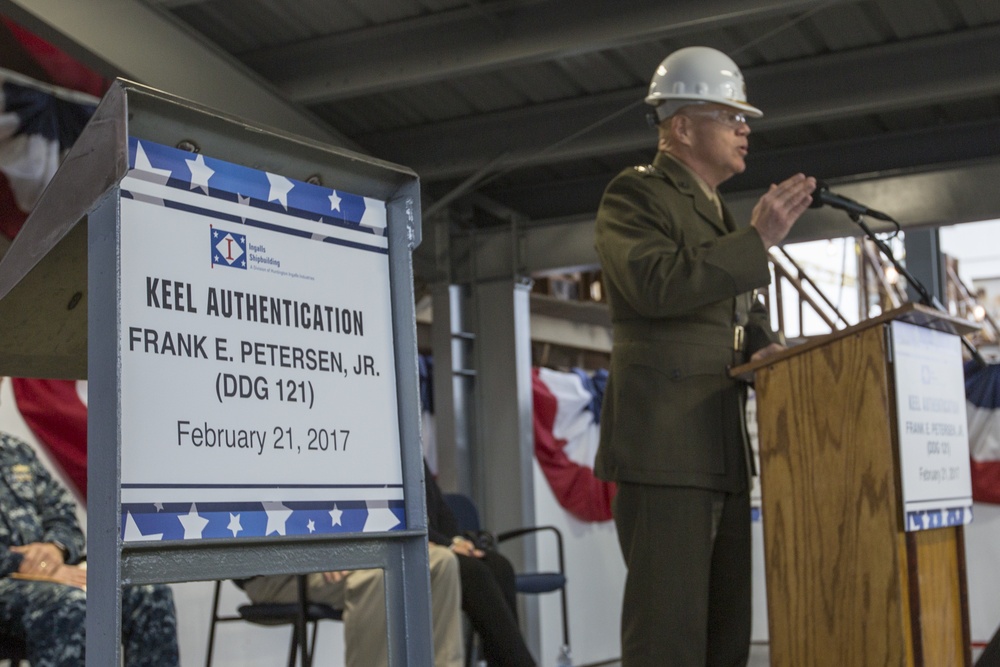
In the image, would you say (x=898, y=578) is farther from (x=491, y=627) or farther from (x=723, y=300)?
(x=491, y=627)

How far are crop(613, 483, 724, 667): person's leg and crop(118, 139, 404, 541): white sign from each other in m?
1.28

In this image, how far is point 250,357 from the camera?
122 cm

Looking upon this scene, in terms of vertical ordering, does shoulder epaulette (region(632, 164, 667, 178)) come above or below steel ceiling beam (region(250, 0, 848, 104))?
below

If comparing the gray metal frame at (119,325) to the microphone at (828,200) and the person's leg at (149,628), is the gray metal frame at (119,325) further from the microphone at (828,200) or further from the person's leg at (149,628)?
→ the person's leg at (149,628)

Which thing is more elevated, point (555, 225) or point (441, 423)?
point (555, 225)

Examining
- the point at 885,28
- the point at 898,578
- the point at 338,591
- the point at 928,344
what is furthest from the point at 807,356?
the point at 885,28

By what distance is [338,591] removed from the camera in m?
3.74

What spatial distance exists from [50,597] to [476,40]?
2.74 metres

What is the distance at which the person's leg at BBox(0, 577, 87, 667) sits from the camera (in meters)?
2.75

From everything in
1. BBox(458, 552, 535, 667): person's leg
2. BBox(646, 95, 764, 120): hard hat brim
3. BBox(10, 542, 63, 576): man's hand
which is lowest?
BBox(458, 552, 535, 667): person's leg

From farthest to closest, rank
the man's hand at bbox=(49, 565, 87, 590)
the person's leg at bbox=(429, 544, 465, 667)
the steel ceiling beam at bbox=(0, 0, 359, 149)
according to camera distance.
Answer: the steel ceiling beam at bbox=(0, 0, 359, 149) → the person's leg at bbox=(429, 544, 465, 667) → the man's hand at bbox=(49, 565, 87, 590)

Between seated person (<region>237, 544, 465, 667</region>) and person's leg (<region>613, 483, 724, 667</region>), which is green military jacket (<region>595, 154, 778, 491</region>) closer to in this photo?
person's leg (<region>613, 483, 724, 667</region>)

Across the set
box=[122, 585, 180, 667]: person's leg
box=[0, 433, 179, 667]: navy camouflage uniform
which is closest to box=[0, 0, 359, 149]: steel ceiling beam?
box=[0, 433, 179, 667]: navy camouflage uniform

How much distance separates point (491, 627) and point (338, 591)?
0.55 metres
